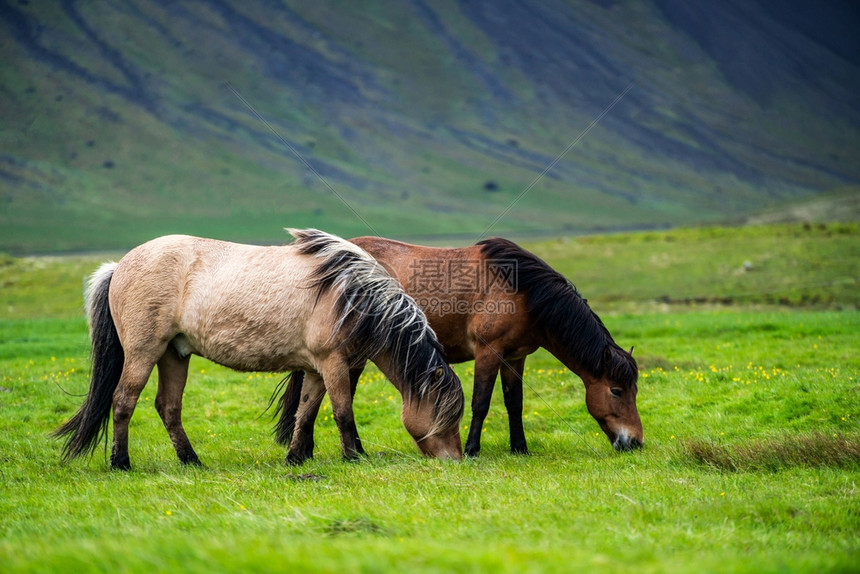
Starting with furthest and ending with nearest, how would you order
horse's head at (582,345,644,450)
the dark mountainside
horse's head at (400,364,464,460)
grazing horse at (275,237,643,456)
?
1. the dark mountainside
2. grazing horse at (275,237,643,456)
3. horse's head at (582,345,644,450)
4. horse's head at (400,364,464,460)

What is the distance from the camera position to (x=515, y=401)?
32.6 feet

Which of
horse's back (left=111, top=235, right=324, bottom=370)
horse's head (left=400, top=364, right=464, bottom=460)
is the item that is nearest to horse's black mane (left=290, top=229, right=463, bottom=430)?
horse's head (left=400, top=364, right=464, bottom=460)

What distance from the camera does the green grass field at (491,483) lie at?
4312 millimetres

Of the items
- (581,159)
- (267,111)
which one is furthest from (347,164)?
(581,159)

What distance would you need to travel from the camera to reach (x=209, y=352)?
361 inches

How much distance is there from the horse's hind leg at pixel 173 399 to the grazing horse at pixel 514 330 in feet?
4.65

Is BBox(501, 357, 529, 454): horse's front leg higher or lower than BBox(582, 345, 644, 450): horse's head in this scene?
lower

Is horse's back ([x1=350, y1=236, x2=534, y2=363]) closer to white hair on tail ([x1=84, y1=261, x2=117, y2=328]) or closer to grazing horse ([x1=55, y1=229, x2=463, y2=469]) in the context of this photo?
grazing horse ([x1=55, y1=229, x2=463, y2=469])

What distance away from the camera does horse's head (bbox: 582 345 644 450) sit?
31.0 ft

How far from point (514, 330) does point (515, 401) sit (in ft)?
3.13

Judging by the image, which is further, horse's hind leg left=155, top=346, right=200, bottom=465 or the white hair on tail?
the white hair on tail

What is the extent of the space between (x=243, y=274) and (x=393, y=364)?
207 cm

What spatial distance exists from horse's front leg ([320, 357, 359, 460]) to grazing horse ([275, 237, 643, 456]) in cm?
66

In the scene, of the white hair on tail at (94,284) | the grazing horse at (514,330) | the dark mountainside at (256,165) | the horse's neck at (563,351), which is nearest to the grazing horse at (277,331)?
the white hair on tail at (94,284)
